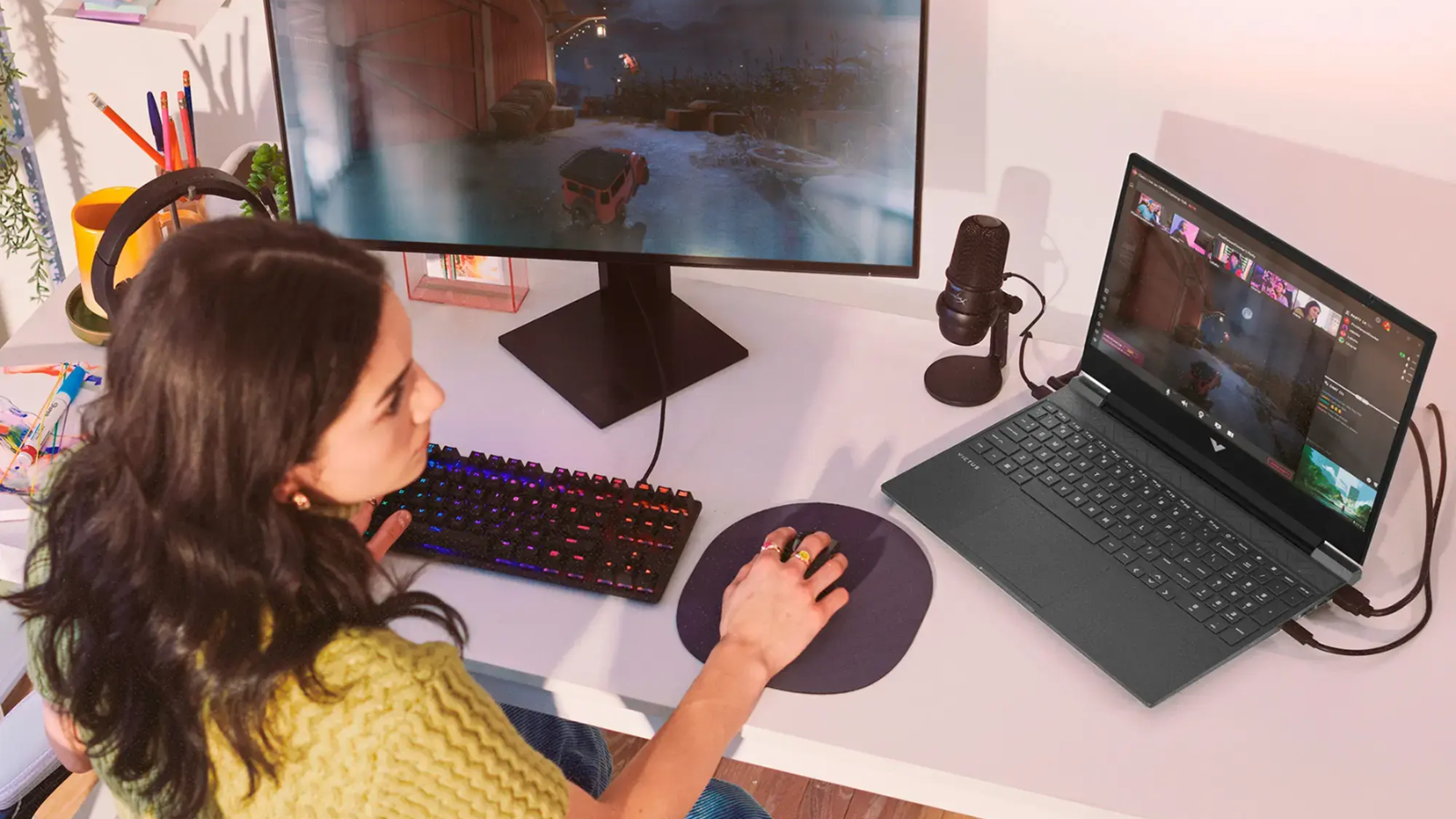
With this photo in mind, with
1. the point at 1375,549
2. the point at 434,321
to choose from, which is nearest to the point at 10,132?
the point at 434,321

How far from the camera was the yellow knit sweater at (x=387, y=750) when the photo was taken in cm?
76

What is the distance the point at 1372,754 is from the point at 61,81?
1813mm

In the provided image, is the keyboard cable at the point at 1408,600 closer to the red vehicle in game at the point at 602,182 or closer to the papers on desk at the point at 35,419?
the red vehicle in game at the point at 602,182

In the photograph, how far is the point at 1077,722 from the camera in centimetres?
96

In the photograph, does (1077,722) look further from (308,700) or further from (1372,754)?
(308,700)

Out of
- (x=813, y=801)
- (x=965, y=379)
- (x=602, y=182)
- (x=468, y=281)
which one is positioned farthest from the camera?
(x=813, y=801)

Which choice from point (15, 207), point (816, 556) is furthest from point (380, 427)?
point (15, 207)

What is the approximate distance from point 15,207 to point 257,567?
1.40 meters

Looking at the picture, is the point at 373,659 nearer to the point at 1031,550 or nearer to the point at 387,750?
the point at 387,750

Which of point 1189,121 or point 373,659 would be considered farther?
point 1189,121

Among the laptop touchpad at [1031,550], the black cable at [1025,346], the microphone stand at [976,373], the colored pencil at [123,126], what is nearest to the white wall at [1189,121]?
the black cable at [1025,346]

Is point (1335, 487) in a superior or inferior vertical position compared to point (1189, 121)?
inferior

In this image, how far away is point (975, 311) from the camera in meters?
1.24

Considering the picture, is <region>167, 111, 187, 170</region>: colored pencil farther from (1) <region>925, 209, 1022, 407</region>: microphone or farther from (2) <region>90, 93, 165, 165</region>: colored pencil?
(1) <region>925, 209, 1022, 407</region>: microphone
